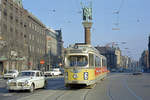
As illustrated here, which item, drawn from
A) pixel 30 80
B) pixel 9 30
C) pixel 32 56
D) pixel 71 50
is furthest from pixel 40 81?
pixel 32 56

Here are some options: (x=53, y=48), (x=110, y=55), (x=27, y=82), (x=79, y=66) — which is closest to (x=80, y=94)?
(x=79, y=66)

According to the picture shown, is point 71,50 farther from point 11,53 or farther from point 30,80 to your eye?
point 11,53

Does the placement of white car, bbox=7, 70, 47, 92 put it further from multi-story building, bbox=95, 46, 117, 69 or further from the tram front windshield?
multi-story building, bbox=95, 46, 117, 69

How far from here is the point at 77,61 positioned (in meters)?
18.5

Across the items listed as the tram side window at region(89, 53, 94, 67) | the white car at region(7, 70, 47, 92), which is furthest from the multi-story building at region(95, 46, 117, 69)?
the white car at region(7, 70, 47, 92)

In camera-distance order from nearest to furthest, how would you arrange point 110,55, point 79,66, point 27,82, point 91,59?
1. point 27,82
2. point 79,66
3. point 91,59
4. point 110,55

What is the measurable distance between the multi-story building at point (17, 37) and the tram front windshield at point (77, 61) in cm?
2763

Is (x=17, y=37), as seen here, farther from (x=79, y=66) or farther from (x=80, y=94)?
(x=80, y=94)

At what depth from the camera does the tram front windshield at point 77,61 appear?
1836 cm

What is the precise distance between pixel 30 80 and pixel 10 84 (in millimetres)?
1315

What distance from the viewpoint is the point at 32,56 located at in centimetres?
6794

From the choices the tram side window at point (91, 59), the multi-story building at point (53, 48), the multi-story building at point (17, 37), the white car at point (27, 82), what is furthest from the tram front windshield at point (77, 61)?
the multi-story building at point (53, 48)

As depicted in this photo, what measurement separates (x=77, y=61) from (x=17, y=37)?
40.6 m

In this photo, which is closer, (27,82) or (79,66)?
(27,82)
